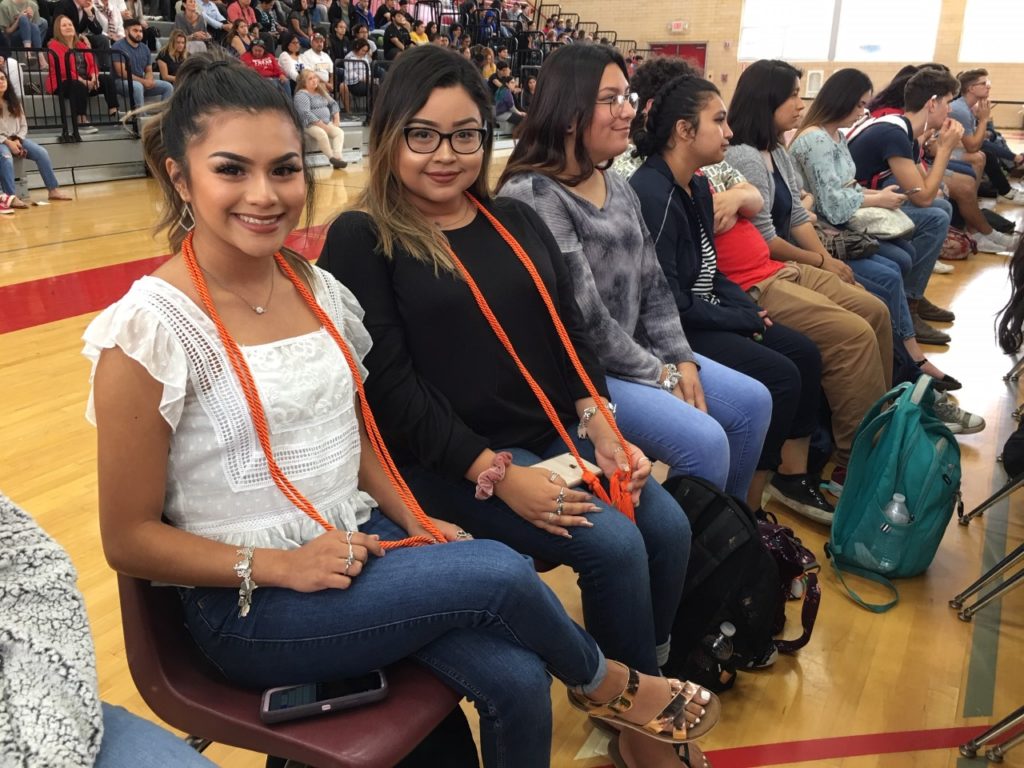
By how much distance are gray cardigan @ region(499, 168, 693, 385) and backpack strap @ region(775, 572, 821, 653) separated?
2.10ft

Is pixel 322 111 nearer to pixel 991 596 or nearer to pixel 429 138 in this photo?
pixel 429 138

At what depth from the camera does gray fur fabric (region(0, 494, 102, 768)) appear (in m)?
0.82

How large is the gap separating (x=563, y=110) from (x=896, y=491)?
4.57ft

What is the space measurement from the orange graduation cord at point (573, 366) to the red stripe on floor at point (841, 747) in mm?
561

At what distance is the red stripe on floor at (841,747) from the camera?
1667 millimetres

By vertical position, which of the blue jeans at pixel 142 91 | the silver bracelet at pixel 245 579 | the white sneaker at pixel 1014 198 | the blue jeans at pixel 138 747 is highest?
the blue jeans at pixel 142 91

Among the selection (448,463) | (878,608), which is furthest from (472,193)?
(878,608)

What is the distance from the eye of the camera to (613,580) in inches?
57.5

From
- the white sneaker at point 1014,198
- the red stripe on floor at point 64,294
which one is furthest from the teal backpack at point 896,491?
the white sneaker at point 1014,198

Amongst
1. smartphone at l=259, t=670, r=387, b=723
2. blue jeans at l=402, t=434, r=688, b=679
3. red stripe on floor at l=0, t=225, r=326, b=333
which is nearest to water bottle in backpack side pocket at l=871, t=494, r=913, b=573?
blue jeans at l=402, t=434, r=688, b=679

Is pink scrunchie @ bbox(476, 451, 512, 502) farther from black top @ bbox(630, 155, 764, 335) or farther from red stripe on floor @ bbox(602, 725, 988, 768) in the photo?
black top @ bbox(630, 155, 764, 335)

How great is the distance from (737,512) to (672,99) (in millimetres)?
1293

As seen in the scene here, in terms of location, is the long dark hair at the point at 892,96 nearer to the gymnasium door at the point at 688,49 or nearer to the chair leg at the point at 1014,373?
the chair leg at the point at 1014,373

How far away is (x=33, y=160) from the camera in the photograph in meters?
7.50
